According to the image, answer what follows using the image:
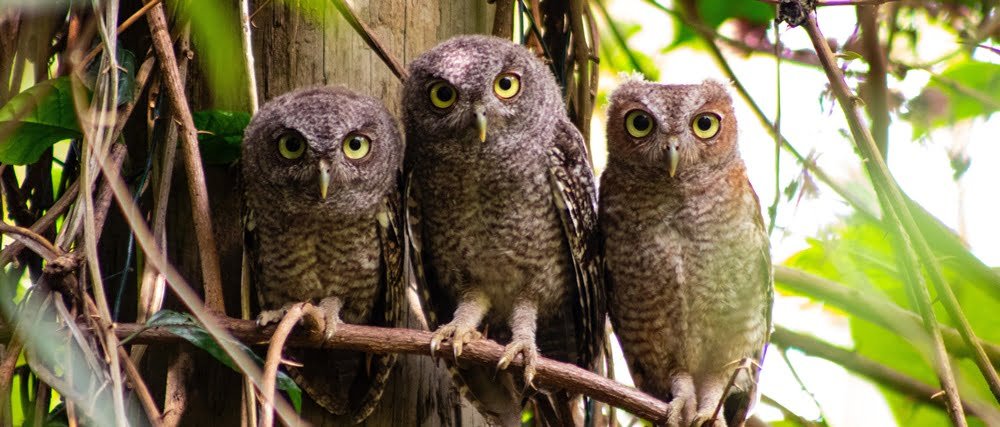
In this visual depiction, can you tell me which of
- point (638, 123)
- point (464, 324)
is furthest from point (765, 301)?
point (464, 324)

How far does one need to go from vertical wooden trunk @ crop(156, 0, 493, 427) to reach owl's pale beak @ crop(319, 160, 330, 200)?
0.25 meters

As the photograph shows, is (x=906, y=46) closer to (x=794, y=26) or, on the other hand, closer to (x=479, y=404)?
(x=794, y=26)

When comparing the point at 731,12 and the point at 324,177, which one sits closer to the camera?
the point at 324,177

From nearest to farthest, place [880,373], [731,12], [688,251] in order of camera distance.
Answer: [688,251], [880,373], [731,12]

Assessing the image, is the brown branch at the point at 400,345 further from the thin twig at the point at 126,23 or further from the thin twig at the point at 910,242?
the thin twig at the point at 126,23

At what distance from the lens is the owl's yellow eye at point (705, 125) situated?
2758mm

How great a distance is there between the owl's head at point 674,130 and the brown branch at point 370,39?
69cm

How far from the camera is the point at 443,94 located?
264 cm

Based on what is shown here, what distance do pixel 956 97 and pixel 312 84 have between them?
2.06m

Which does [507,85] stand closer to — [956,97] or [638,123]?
[638,123]

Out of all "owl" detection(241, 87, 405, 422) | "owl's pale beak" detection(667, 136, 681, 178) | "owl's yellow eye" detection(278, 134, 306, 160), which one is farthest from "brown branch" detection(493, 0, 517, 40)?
"owl's yellow eye" detection(278, 134, 306, 160)

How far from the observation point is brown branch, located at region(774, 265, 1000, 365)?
8.22 ft

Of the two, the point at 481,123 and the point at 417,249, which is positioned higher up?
the point at 481,123

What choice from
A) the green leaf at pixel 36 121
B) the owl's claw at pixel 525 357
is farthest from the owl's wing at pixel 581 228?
the green leaf at pixel 36 121
